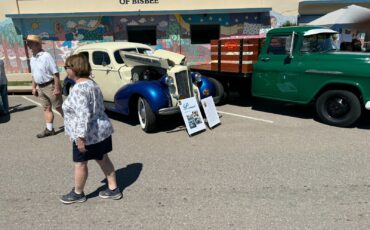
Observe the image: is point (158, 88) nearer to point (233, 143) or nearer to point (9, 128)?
point (233, 143)

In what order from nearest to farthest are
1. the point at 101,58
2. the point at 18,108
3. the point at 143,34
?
the point at 101,58
the point at 18,108
the point at 143,34

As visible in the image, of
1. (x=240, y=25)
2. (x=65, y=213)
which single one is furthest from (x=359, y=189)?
(x=240, y=25)

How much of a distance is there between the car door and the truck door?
123 inches

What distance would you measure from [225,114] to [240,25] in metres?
9.45

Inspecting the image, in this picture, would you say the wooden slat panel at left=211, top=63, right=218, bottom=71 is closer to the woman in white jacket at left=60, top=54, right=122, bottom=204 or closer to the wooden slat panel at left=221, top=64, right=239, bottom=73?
the wooden slat panel at left=221, top=64, right=239, bottom=73

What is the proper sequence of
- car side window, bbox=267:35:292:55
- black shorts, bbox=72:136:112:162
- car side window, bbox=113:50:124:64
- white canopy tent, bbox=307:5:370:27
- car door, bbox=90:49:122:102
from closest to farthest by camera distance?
black shorts, bbox=72:136:112:162, car side window, bbox=267:35:292:55, car door, bbox=90:49:122:102, car side window, bbox=113:50:124:64, white canopy tent, bbox=307:5:370:27

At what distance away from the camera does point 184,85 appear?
637 centimetres

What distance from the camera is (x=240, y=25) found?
15.9 metres

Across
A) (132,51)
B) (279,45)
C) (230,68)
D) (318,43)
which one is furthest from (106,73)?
(318,43)

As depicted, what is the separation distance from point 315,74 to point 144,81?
3.37 metres

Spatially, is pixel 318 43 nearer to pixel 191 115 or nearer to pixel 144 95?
pixel 191 115

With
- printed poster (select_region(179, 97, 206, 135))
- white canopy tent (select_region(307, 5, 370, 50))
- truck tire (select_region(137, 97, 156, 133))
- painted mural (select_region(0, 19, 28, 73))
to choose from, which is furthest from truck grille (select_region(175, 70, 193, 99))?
painted mural (select_region(0, 19, 28, 73))

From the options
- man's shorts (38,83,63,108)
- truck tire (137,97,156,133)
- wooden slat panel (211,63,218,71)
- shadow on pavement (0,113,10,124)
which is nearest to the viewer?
man's shorts (38,83,63,108)

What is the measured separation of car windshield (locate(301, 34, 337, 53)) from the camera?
6.81 m
